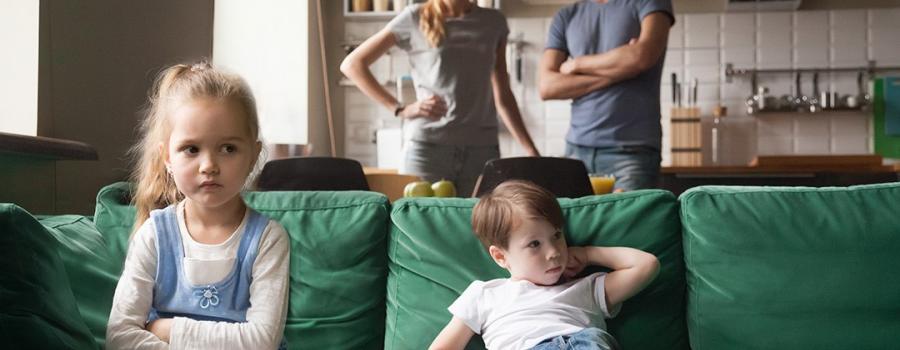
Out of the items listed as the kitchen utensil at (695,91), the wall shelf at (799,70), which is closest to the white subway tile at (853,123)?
the wall shelf at (799,70)

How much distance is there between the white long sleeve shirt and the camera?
1512mm

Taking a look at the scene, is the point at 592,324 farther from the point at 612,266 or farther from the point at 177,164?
the point at 177,164

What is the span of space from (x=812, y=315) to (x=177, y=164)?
1218mm

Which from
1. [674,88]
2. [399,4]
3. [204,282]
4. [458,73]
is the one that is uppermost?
[399,4]

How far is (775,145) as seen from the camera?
509 cm

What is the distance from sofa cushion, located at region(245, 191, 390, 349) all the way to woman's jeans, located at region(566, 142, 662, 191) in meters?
Result: 1.23

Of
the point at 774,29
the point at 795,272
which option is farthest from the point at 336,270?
the point at 774,29

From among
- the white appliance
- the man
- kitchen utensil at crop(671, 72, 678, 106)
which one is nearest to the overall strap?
the man

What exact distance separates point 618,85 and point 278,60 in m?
2.85

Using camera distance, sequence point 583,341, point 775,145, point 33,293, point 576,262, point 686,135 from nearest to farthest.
Result: point 33,293 < point 583,341 < point 576,262 < point 686,135 < point 775,145

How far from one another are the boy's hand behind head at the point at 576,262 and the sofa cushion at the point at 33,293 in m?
0.86

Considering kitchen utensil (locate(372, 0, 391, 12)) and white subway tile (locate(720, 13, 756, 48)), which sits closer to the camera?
white subway tile (locate(720, 13, 756, 48))

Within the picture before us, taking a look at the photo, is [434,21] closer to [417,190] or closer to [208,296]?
[417,190]

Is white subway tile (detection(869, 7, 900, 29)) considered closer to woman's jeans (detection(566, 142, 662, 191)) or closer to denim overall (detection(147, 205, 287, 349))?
woman's jeans (detection(566, 142, 662, 191))
